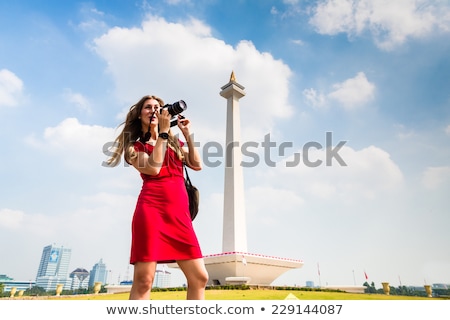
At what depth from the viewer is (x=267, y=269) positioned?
15281 mm

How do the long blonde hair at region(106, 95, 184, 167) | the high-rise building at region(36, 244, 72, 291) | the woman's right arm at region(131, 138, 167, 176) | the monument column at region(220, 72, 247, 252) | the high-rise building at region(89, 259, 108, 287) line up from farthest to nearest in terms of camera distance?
the high-rise building at region(89, 259, 108, 287) < the high-rise building at region(36, 244, 72, 291) < the monument column at region(220, 72, 247, 252) < the long blonde hair at region(106, 95, 184, 167) < the woman's right arm at region(131, 138, 167, 176)

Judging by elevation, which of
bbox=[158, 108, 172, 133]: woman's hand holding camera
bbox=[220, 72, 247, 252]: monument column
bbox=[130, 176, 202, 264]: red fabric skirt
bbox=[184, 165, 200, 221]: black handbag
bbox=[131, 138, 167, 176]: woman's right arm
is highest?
bbox=[220, 72, 247, 252]: monument column

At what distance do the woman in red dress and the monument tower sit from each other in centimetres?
1182

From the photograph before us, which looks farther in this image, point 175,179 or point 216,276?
point 216,276

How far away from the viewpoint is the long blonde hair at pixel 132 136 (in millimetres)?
2449

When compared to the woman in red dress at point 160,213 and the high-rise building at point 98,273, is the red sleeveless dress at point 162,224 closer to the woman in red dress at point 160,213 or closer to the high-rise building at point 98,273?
the woman in red dress at point 160,213

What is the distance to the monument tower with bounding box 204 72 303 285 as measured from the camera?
46.9 feet

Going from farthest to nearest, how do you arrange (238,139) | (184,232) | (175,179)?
(238,139)
(175,179)
(184,232)

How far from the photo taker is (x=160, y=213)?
2.11m

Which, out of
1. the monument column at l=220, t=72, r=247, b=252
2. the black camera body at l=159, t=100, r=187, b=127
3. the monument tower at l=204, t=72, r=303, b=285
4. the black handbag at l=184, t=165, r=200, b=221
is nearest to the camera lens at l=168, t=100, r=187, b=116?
the black camera body at l=159, t=100, r=187, b=127

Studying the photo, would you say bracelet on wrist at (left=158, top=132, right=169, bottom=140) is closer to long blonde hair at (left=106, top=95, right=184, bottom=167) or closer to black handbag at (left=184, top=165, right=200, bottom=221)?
long blonde hair at (left=106, top=95, right=184, bottom=167)
